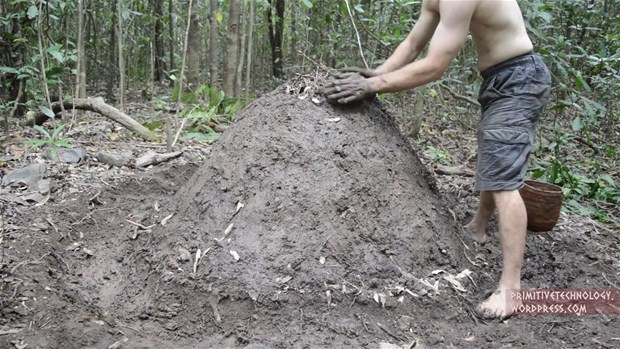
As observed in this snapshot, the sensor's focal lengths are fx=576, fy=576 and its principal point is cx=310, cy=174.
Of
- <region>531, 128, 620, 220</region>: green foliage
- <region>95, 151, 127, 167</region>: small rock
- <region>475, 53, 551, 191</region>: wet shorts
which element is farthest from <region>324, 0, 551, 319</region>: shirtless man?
<region>95, 151, 127, 167</region>: small rock

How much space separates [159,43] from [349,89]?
851cm

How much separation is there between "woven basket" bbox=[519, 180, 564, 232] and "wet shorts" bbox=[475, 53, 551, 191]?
2.09ft

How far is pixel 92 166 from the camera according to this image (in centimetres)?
416

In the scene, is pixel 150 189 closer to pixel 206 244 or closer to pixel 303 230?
pixel 206 244

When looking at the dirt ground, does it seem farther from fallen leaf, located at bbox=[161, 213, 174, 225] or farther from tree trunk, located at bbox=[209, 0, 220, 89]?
tree trunk, located at bbox=[209, 0, 220, 89]

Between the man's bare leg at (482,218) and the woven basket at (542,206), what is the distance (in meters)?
0.32

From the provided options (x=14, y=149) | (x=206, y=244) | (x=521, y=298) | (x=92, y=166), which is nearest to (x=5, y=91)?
(x=14, y=149)

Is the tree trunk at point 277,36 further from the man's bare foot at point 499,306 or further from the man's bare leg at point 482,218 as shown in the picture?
the man's bare foot at point 499,306

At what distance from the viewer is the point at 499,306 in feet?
8.80

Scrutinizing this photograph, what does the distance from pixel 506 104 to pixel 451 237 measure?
739 mm

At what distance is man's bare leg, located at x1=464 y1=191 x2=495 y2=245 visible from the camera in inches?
129

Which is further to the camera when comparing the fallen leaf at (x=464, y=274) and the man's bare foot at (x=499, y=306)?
the fallen leaf at (x=464, y=274)

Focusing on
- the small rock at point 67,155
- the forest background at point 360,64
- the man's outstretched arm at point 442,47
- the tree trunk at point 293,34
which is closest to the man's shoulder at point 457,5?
the man's outstretched arm at point 442,47

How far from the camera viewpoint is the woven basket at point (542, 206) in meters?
3.41
